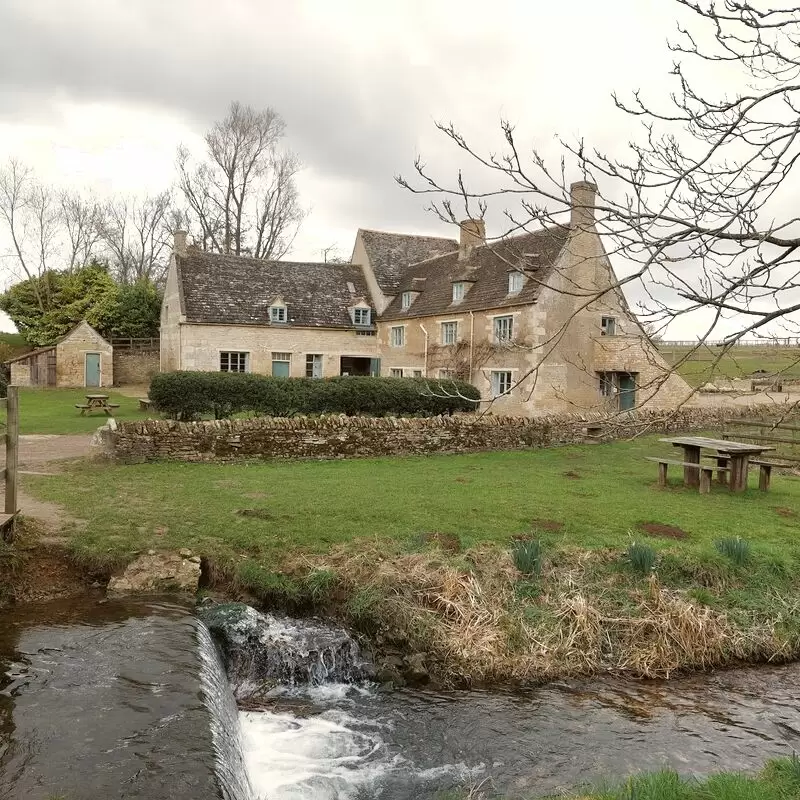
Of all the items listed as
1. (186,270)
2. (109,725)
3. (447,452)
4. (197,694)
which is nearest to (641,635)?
(197,694)

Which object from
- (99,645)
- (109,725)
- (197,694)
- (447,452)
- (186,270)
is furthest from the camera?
(186,270)

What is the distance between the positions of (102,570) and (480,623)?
4.76 metres

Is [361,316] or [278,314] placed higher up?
[361,316]

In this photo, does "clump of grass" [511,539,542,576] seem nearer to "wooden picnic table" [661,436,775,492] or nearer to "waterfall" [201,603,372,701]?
"waterfall" [201,603,372,701]

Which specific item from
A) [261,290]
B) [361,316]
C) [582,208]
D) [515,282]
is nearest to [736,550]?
[582,208]

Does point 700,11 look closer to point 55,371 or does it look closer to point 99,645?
point 99,645

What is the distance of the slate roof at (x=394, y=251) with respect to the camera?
33.9 metres

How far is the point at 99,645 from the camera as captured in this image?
6.23 m

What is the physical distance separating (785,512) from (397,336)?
21.9m

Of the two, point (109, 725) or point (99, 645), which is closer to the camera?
point (109, 725)

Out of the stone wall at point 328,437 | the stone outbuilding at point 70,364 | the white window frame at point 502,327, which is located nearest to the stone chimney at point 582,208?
the stone wall at point 328,437

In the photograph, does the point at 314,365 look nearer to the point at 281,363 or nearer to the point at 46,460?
the point at 281,363

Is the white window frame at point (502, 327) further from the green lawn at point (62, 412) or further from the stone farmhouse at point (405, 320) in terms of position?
the green lawn at point (62, 412)

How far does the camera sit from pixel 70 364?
3362cm
